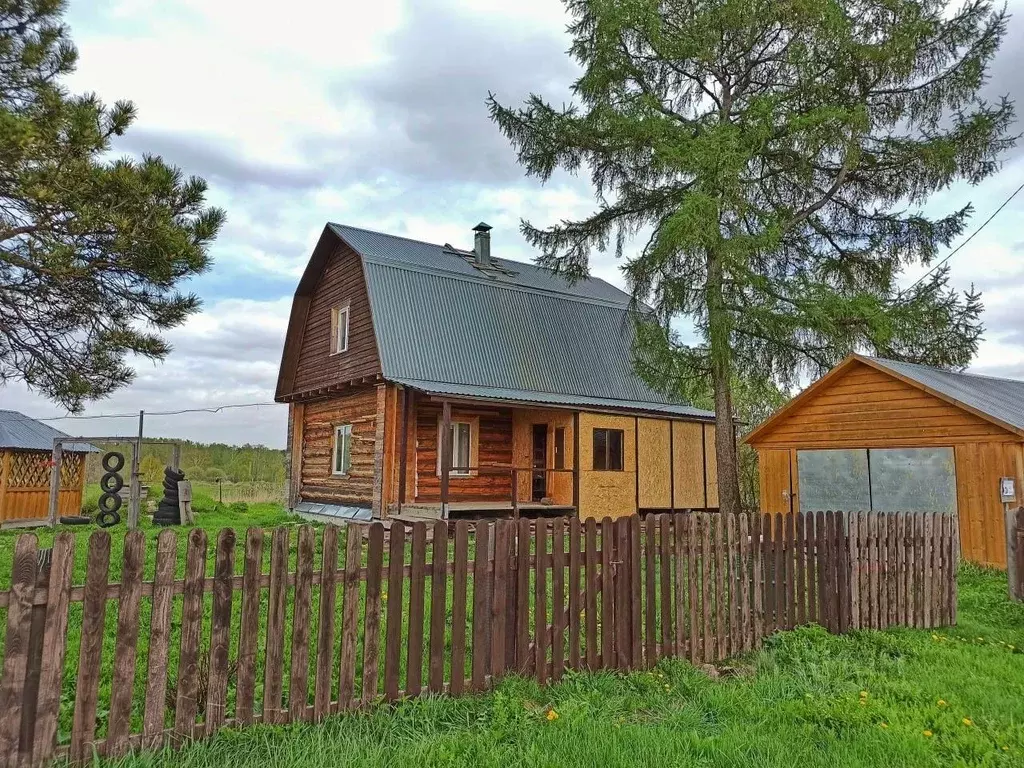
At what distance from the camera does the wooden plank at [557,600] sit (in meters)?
5.13

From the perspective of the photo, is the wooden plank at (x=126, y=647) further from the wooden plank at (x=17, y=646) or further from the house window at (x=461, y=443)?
the house window at (x=461, y=443)

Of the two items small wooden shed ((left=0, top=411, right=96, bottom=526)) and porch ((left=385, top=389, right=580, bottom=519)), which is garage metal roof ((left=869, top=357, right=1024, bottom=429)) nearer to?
porch ((left=385, top=389, right=580, bottom=519))

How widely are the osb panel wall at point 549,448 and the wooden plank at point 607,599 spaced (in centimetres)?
1125

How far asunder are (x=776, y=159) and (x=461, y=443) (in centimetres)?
996

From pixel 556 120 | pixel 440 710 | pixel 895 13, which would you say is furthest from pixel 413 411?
pixel 895 13

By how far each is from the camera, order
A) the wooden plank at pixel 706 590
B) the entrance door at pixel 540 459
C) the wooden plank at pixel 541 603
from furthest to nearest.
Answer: the entrance door at pixel 540 459 < the wooden plank at pixel 706 590 < the wooden plank at pixel 541 603

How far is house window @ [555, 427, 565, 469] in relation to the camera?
56.4ft

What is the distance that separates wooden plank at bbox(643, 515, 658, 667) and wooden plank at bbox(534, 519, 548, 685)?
1000mm

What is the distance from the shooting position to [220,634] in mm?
3988

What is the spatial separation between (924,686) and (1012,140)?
519 inches

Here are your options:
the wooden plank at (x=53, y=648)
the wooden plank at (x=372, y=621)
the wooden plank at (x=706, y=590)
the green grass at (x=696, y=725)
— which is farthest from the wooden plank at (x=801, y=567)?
the wooden plank at (x=53, y=648)

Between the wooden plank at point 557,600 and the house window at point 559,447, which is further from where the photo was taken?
the house window at point 559,447

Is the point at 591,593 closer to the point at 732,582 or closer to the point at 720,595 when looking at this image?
the point at 720,595

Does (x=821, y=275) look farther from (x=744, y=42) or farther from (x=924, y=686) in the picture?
(x=924, y=686)
